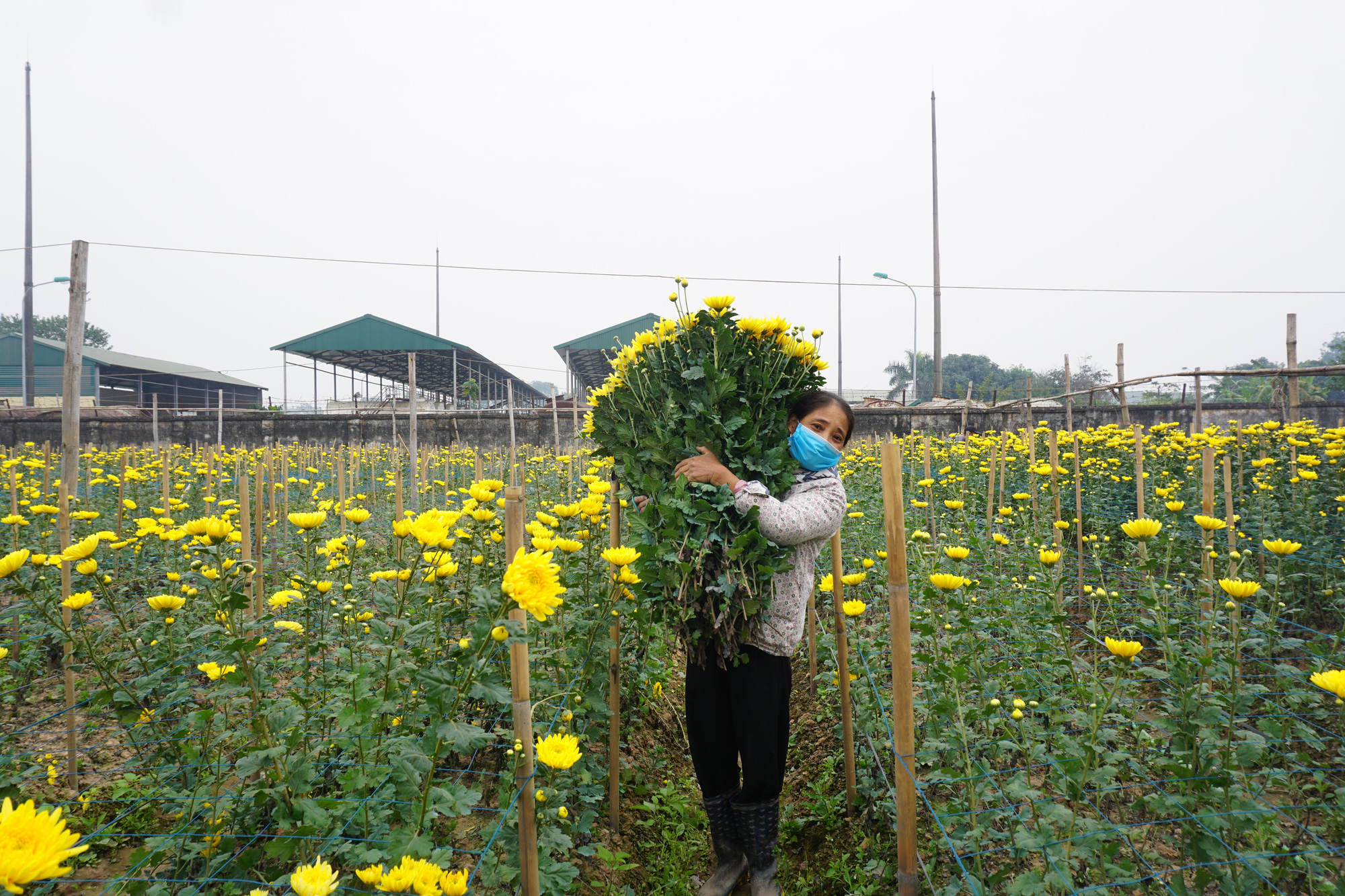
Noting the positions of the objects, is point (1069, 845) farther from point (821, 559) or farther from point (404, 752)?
point (821, 559)

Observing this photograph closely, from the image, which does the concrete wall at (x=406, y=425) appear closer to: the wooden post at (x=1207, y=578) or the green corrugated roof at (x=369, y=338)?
the green corrugated roof at (x=369, y=338)

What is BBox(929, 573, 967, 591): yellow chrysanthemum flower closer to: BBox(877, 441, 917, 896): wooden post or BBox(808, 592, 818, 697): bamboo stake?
BBox(877, 441, 917, 896): wooden post

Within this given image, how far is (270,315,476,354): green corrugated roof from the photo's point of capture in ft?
80.2

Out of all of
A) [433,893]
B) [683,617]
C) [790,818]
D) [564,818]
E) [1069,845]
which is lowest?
[790,818]

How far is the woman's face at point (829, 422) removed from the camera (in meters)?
2.17

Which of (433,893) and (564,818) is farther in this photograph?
(564,818)

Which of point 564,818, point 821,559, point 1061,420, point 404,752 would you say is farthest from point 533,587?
point 1061,420

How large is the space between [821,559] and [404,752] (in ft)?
11.9

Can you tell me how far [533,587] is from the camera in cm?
139

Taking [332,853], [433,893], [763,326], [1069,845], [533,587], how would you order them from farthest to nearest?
[763,326] < [1069,845] < [332,853] < [533,587] < [433,893]

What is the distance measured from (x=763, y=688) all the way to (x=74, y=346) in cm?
529

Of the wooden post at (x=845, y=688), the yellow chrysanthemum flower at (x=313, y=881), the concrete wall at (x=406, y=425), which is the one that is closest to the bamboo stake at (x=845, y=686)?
the wooden post at (x=845, y=688)

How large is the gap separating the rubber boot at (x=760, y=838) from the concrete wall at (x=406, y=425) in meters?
14.9

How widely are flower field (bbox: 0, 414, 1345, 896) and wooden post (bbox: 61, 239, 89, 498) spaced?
851 millimetres
